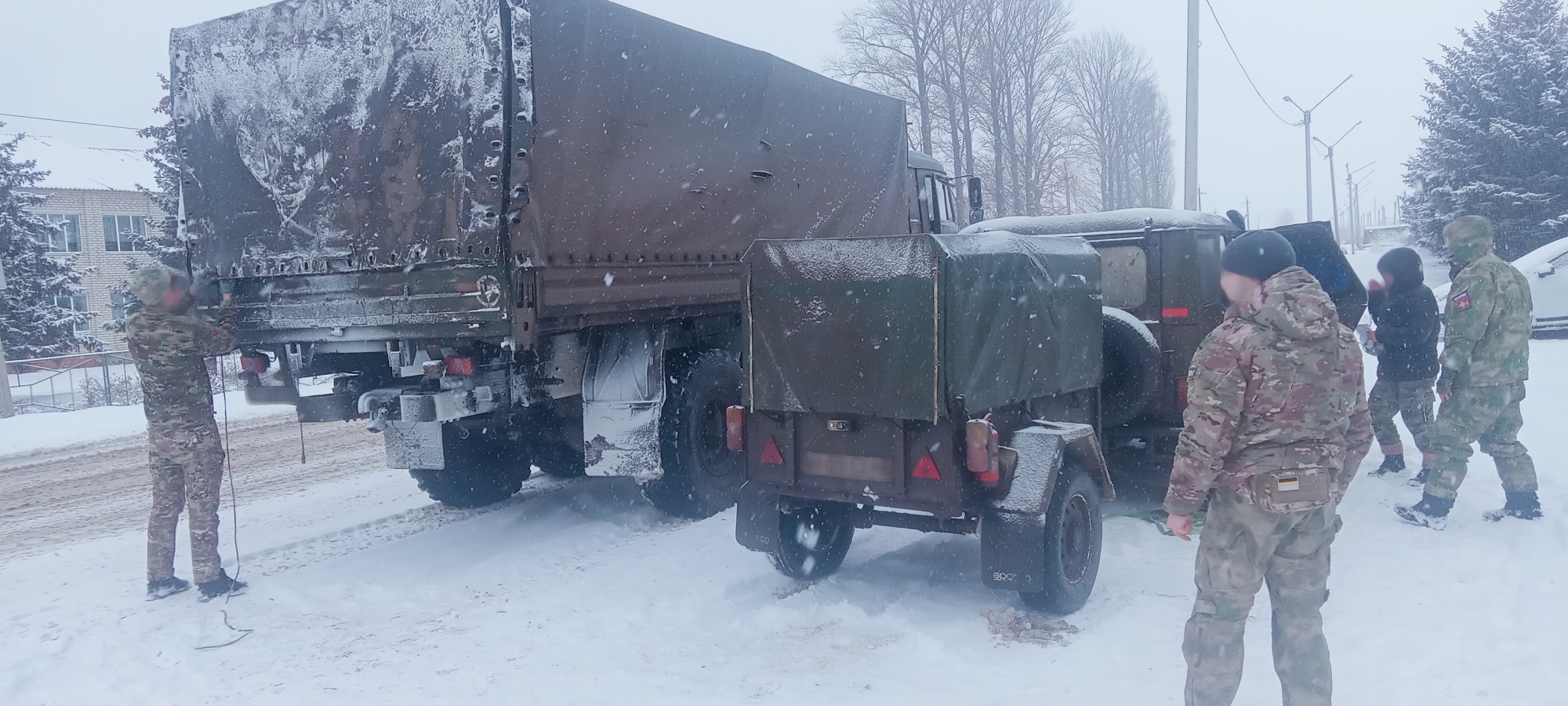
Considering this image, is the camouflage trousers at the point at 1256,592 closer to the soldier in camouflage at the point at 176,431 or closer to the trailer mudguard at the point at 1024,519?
the trailer mudguard at the point at 1024,519

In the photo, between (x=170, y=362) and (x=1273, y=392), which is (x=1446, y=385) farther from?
(x=170, y=362)

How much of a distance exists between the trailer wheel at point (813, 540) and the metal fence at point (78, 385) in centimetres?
1529

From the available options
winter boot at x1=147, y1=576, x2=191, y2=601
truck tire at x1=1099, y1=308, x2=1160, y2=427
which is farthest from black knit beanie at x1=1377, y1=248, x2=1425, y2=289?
winter boot at x1=147, y1=576, x2=191, y2=601

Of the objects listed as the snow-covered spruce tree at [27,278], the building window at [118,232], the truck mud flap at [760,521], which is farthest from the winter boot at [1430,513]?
the building window at [118,232]

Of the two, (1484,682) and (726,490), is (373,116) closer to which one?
(726,490)

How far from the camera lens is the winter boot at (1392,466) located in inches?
306

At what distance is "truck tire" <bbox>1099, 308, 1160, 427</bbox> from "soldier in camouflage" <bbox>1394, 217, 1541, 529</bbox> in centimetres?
170

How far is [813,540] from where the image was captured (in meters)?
5.84

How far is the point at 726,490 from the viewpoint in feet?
25.7

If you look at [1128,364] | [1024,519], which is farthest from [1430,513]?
[1024,519]

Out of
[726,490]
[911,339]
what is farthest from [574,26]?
[726,490]

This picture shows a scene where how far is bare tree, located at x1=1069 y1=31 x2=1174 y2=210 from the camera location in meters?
41.8

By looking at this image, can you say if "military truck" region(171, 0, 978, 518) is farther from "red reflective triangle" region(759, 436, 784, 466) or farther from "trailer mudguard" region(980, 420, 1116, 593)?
"trailer mudguard" region(980, 420, 1116, 593)

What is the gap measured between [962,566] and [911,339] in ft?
6.15
